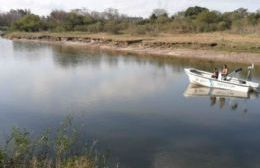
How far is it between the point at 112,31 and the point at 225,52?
3288 centimetres

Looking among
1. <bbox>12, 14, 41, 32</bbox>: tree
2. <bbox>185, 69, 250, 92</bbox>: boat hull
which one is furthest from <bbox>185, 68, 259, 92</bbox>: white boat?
<bbox>12, 14, 41, 32</bbox>: tree

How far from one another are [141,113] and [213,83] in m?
8.74

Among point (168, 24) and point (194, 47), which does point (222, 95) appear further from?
point (168, 24)

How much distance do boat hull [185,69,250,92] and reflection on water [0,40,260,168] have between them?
0.54m

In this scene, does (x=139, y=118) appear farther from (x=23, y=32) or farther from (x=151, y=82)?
(x=23, y=32)

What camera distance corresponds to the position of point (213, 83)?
92.2 feet

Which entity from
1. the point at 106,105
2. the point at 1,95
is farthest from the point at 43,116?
the point at 1,95

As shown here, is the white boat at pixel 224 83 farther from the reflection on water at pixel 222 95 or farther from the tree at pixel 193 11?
the tree at pixel 193 11

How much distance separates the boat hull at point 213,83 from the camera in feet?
88.5

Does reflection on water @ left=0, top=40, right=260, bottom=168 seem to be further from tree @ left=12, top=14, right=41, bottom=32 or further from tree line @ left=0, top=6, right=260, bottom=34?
tree @ left=12, top=14, right=41, bottom=32

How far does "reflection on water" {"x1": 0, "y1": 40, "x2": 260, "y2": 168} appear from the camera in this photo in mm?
15336

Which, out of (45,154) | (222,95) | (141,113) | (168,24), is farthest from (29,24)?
(45,154)

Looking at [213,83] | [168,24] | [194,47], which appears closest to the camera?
[213,83]

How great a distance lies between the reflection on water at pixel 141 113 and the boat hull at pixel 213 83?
0.54 m
